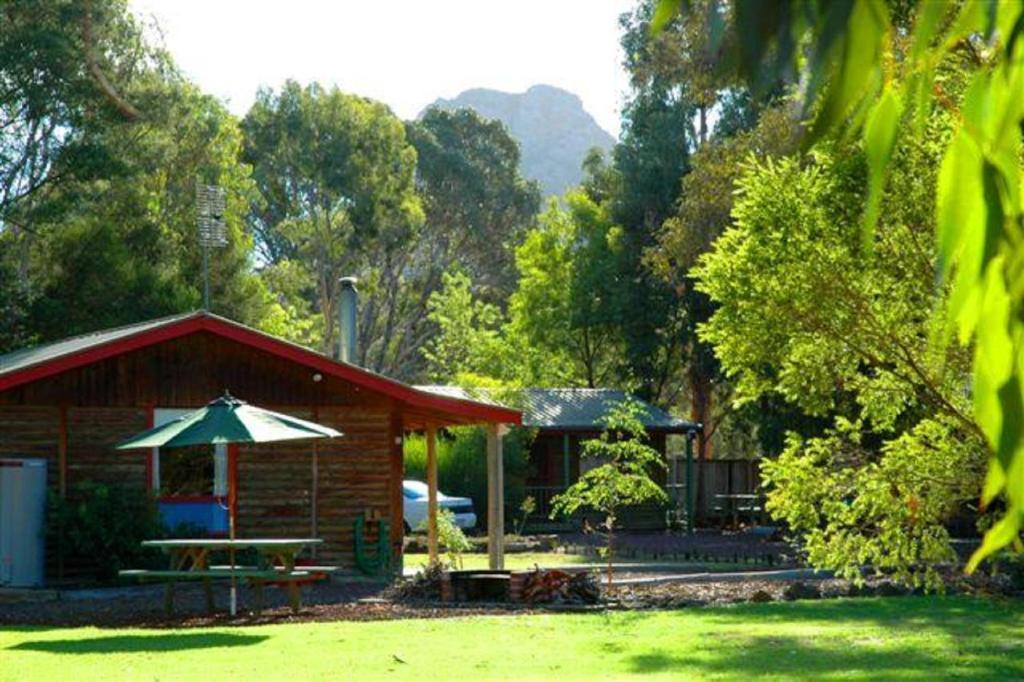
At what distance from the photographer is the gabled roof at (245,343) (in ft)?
79.0

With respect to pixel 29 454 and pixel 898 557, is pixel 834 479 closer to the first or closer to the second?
pixel 898 557

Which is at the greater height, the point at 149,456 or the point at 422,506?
the point at 149,456

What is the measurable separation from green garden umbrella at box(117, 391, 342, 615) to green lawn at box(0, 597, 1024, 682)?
2.19 metres

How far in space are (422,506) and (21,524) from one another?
15.9 m

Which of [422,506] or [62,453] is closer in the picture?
[62,453]

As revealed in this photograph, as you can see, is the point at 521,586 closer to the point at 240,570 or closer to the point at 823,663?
the point at 240,570

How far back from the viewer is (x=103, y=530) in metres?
23.8

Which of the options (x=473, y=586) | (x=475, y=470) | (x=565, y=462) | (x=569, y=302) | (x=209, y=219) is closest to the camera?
(x=473, y=586)

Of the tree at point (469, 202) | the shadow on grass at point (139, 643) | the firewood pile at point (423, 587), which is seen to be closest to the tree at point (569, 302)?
the tree at point (469, 202)

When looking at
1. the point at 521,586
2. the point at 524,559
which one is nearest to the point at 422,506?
the point at 524,559

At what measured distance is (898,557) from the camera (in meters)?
16.8

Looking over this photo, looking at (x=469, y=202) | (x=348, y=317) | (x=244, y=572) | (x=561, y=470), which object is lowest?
(x=244, y=572)

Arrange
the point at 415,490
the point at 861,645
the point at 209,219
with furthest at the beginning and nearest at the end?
1. the point at 209,219
2. the point at 415,490
3. the point at 861,645

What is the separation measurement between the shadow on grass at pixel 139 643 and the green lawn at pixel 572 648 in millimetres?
17
